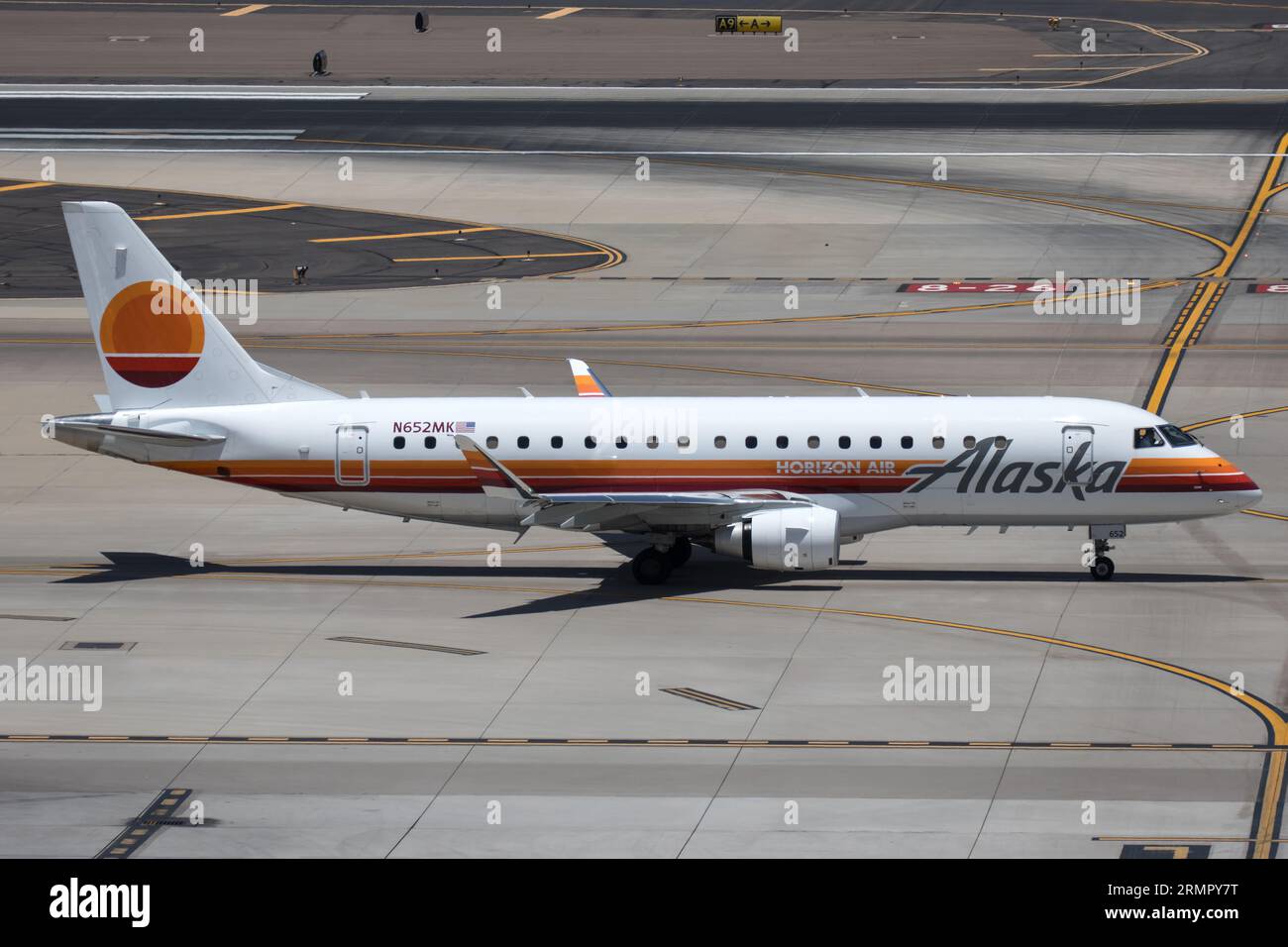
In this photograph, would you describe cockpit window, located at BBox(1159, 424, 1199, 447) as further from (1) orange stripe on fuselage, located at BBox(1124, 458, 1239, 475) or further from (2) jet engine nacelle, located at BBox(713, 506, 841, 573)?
(2) jet engine nacelle, located at BBox(713, 506, 841, 573)

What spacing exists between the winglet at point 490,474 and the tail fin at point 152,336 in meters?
5.80

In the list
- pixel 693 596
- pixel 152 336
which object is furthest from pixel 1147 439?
pixel 152 336

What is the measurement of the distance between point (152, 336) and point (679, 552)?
569 inches

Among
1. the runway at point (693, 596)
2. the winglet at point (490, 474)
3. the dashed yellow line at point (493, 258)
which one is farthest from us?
the dashed yellow line at point (493, 258)

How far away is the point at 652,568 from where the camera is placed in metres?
48.4

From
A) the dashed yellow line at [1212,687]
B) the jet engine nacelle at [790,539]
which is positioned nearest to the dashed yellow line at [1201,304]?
the jet engine nacelle at [790,539]

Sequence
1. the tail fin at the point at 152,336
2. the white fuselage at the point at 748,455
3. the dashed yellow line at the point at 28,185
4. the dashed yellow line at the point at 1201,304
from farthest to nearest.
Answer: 1. the dashed yellow line at the point at 28,185
2. the dashed yellow line at the point at 1201,304
3. the tail fin at the point at 152,336
4. the white fuselage at the point at 748,455

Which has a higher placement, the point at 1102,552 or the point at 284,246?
the point at 284,246

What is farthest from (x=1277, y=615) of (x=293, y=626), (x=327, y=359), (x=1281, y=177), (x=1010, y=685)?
(x=1281, y=177)

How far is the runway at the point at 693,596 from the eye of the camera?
115 feet

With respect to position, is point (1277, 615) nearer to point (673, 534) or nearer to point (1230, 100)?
point (673, 534)
